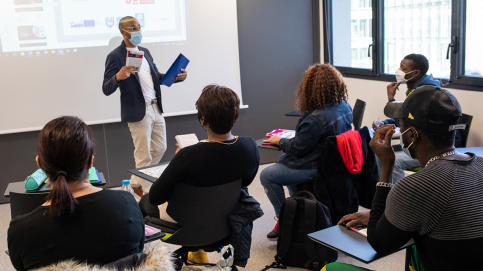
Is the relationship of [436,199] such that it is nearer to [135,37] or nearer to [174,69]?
[174,69]

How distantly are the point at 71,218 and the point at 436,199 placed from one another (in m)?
1.21

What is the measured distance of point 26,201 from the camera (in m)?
2.39

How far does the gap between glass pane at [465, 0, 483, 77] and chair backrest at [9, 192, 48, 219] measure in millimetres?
3450

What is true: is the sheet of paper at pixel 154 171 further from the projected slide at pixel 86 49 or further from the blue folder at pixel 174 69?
the projected slide at pixel 86 49

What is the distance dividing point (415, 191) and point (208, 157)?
3.53 ft

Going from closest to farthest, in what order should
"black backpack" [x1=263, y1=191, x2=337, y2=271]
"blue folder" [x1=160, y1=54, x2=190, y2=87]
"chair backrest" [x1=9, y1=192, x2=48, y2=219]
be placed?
1. "chair backrest" [x1=9, y1=192, x2=48, y2=219]
2. "black backpack" [x1=263, y1=191, x2=337, y2=271]
3. "blue folder" [x1=160, y1=54, x2=190, y2=87]

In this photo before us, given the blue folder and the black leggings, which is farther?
the blue folder

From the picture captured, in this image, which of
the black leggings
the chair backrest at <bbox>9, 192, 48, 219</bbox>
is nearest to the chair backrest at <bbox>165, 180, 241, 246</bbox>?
the black leggings

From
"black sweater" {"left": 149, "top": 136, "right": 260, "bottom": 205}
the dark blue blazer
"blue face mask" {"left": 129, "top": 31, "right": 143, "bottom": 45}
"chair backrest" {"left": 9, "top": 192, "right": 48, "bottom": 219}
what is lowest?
"chair backrest" {"left": 9, "top": 192, "right": 48, "bottom": 219}

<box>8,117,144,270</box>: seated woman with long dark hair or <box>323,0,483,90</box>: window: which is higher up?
<box>323,0,483,90</box>: window

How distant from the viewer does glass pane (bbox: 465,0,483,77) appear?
13.3 feet

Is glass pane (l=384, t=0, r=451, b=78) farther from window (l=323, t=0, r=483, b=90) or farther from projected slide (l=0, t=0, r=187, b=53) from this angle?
projected slide (l=0, t=0, r=187, b=53)

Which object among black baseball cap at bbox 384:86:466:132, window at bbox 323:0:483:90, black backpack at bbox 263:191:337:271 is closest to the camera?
black baseball cap at bbox 384:86:466:132

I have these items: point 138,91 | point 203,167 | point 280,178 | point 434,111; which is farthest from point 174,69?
point 434,111
